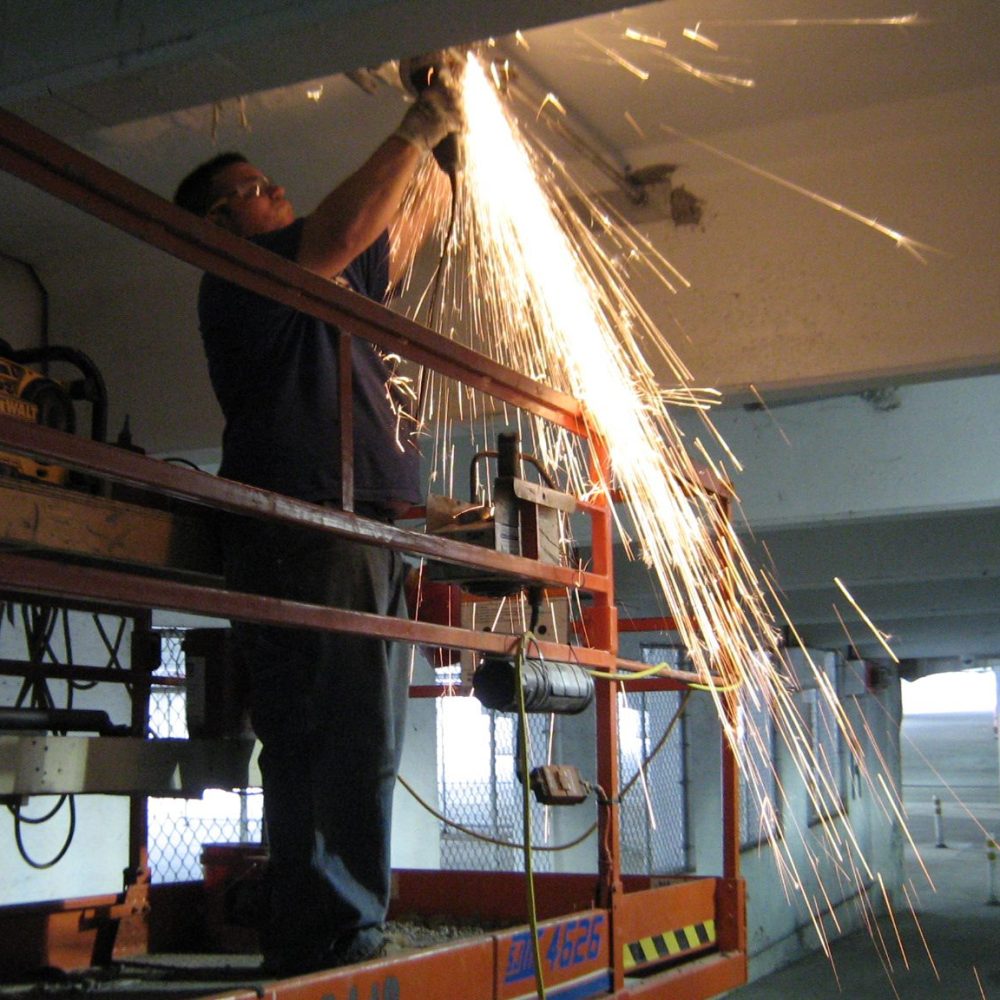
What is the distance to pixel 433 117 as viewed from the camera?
124 inches

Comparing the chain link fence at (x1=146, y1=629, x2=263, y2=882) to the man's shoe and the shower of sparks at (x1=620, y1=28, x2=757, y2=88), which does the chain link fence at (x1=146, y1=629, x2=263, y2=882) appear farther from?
the man's shoe

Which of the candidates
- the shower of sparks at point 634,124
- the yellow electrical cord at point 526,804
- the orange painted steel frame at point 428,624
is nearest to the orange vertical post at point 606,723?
the orange painted steel frame at point 428,624

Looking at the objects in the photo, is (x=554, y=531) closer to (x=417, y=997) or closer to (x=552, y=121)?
(x=417, y=997)

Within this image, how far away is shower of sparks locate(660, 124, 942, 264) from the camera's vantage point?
435 cm

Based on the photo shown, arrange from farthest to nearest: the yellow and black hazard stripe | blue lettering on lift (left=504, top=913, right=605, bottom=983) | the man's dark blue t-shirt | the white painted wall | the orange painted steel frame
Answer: the white painted wall < the yellow and black hazard stripe < the man's dark blue t-shirt < blue lettering on lift (left=504, top=913, right=605, bottom=983) < the orange painted steel frame

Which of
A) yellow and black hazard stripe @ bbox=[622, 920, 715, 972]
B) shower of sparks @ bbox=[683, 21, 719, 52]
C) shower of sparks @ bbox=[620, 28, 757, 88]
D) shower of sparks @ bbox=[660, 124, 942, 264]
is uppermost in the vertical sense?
shower of sparks @ bbox=[620, 28, 757, 88]

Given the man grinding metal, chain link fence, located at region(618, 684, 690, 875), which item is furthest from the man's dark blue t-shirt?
chain link fence, located at region(618, 684, 690, 875)

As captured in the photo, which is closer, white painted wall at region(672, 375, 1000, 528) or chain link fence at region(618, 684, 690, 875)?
white painted wall at region(672, 375, 1000, 528)

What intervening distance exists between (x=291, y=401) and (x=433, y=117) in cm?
79

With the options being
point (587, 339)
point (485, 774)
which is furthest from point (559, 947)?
point (485, 774)

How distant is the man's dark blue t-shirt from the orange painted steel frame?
31cm

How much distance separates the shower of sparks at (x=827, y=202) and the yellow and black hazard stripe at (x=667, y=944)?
2.37 metres

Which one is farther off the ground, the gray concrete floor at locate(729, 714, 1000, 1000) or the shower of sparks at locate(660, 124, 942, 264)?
the shower of sparks at locate(660, 124, 942, 264)

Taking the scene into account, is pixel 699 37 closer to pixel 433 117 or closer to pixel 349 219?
pixel 433 117
